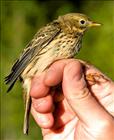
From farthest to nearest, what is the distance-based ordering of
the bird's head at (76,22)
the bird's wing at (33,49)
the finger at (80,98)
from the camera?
the bird's head at (76,22) → the bird's wing at (33,49) → the finger at (80,98)

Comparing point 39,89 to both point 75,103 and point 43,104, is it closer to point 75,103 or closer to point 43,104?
point 43,104

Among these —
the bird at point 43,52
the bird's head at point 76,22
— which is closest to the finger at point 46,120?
the bird at point 43,52

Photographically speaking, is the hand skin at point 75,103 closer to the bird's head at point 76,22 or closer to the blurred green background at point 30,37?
the bird's head at point 76,22

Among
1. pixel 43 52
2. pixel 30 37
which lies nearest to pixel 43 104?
pixel 43 52

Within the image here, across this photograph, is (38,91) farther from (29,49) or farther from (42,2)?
(42,2)

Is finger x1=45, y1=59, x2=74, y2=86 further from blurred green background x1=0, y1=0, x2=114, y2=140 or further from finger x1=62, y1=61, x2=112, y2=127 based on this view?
blurred green background x1=0, y1=0, x2=114, y2=140

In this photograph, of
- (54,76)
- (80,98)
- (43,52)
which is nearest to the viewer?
(80,98)
